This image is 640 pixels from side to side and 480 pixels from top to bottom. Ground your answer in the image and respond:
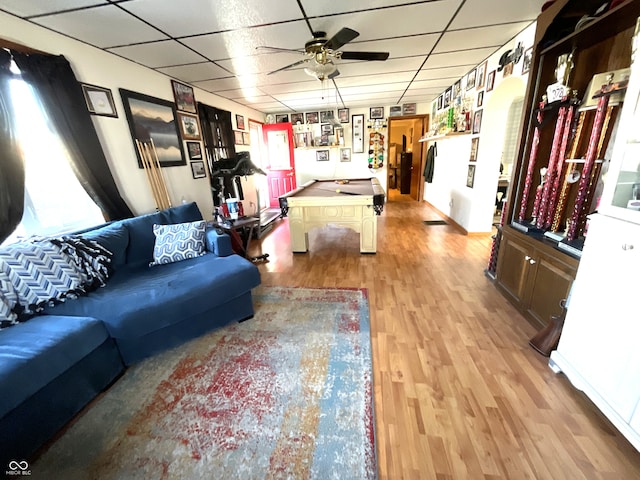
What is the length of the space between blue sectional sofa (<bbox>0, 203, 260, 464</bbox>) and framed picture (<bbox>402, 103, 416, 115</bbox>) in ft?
18.1

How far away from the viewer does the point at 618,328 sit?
1.15 m

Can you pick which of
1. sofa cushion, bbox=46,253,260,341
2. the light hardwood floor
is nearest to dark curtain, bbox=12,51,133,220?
sofa cushion, bbox=46,253,260,341

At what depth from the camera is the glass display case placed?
44.1 inches

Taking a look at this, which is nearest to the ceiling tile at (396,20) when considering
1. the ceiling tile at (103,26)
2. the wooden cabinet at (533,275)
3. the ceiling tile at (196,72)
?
the ceiling tile at (103,26)

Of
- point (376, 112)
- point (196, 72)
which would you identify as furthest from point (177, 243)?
point (376, 112)

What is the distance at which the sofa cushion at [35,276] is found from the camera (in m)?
1.53

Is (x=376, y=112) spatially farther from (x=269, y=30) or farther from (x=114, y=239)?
(x=114, y=239)

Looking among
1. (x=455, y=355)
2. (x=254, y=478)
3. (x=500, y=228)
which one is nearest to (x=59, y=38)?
(x=254, y=478)

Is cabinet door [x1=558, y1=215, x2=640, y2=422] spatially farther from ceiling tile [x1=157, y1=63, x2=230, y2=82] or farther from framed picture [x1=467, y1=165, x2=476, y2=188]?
ceiling tile [x1=157, y1=63, x2=230, y2=82]

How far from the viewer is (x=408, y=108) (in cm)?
599

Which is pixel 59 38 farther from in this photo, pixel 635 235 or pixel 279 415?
pixel 635 235

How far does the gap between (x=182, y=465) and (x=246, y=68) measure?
12.0 ft

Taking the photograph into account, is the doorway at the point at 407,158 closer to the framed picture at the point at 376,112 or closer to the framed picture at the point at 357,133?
the framed picture at the point at 376,112

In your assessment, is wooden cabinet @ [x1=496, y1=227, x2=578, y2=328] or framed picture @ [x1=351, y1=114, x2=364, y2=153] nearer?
wooden cabinet @ [x1=496, y1=227, x2=578, y2=328]
